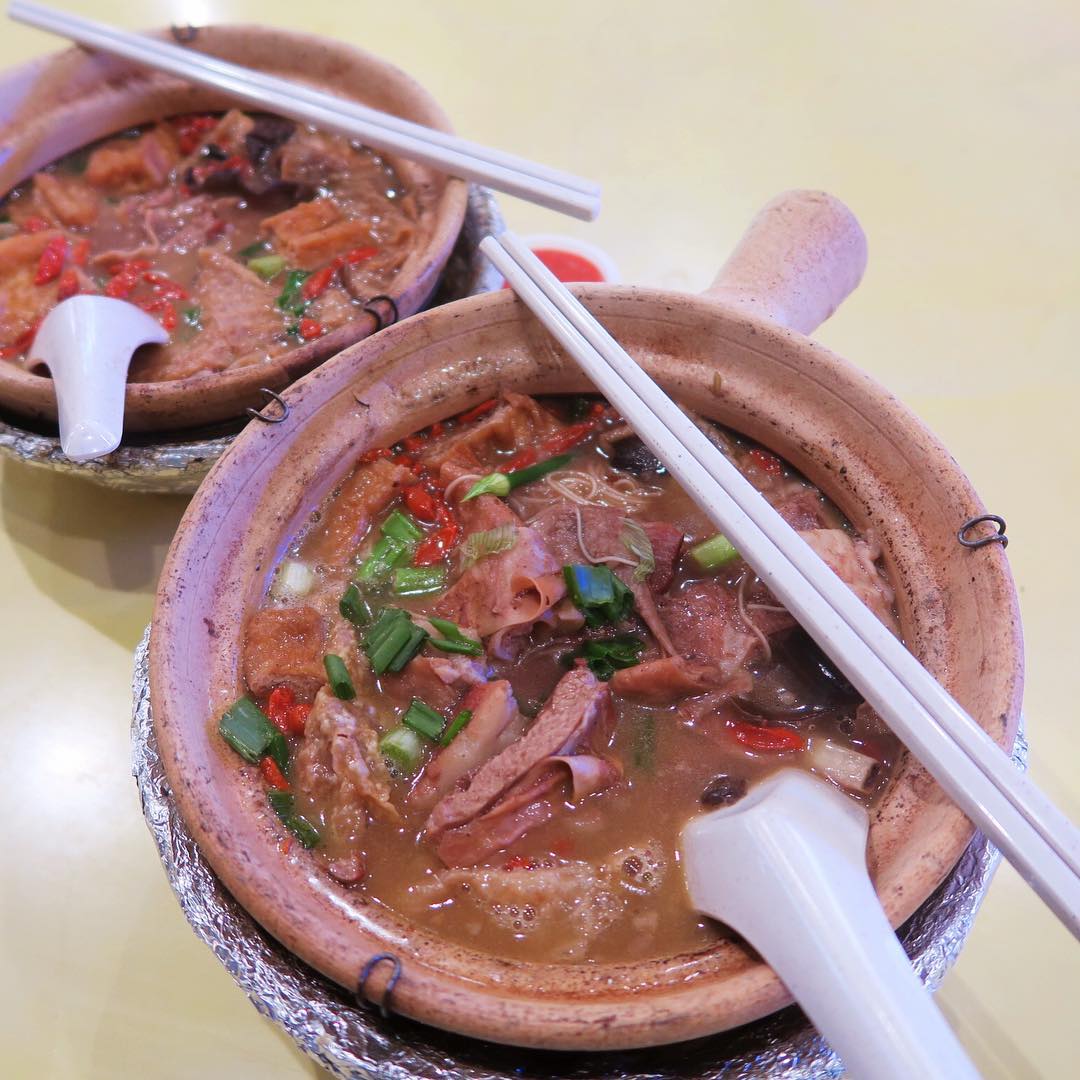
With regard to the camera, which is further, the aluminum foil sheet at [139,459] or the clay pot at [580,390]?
the aluminum foil sheet at [139,459]

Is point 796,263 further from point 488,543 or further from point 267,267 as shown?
point 267,267

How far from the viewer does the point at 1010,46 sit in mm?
3773

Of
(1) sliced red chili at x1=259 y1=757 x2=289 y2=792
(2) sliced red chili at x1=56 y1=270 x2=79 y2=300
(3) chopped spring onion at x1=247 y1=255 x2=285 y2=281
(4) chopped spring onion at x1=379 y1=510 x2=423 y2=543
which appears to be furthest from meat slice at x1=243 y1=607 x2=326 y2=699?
(2) sliced red chili at x1=56 y1=270 x2=79 y2=300

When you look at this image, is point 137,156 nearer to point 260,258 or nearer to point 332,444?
point 260,258

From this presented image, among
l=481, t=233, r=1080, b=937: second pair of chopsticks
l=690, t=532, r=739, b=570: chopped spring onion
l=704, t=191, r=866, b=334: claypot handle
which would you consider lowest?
l=690, t=532, r=739, b=570: chopped spring onion

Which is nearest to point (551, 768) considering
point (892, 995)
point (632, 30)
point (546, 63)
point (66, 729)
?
point (892, 995)

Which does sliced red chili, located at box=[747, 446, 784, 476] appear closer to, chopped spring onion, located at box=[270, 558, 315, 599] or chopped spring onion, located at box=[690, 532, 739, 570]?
chopped spring onion, located at box=[690, 532, 739, 570]

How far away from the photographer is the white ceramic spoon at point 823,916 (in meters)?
1.03

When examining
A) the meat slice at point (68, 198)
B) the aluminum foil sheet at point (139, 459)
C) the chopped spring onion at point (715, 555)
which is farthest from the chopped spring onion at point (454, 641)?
the meat slice at point (68, 198)

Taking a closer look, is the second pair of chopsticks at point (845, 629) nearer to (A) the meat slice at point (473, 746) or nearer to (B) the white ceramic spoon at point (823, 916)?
(B) the white ceramic spoon at point (823, 916)

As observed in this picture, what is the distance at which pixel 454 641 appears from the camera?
5.33 feet

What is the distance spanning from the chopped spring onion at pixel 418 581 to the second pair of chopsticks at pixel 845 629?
19.8 inches

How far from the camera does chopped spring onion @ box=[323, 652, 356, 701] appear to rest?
61.6 inches

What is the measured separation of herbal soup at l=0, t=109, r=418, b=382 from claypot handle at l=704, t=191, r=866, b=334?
3.40 feet
